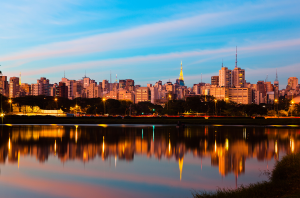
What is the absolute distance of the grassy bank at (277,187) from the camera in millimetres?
10445

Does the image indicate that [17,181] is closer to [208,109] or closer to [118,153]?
[118,153]

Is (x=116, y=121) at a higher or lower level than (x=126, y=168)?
higher

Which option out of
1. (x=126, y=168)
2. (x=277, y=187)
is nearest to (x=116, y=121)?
(x=126, y=168)

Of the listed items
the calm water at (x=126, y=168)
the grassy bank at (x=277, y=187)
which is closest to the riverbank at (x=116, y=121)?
the calm water at (x=126, y=168)

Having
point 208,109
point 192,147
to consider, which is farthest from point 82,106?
point 192,147

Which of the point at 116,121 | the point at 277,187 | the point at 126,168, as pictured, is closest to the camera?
the point at 277,187

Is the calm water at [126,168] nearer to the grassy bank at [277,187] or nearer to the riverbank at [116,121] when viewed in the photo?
the grassy bank at [277,187]

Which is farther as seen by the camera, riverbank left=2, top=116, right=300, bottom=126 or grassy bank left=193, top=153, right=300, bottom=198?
riverbank left=2, top=116, right=300, bottom=126

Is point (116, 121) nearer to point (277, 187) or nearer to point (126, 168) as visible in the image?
point (126, 168)

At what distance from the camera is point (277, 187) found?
11.5 m

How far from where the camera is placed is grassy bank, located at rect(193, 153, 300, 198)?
1045cm

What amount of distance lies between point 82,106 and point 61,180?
13390 cm

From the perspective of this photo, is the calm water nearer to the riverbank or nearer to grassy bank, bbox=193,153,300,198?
grassy bank, bbox=193,153,300,198

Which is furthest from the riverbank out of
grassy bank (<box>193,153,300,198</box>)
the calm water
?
grassy bank (<box>193,153,300,198</box>)
